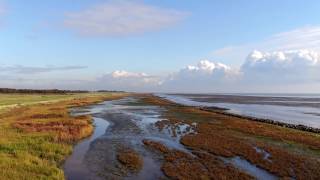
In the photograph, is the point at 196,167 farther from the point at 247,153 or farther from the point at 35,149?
the point at 35,149

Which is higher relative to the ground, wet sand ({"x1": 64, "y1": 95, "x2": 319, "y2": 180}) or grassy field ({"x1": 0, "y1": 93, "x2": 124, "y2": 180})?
grassy field ({"x1": 0, "y1": 93, "x2": 124, "y2": 180})

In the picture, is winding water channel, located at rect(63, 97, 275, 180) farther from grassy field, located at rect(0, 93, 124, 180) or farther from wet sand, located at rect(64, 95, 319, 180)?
grassy field, located at rect(0, 93, 124, 180)

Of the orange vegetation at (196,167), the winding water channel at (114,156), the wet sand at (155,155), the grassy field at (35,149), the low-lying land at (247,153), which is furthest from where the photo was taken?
the low-lying land at (247,153)

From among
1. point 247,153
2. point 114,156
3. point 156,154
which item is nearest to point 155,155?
point 156,154

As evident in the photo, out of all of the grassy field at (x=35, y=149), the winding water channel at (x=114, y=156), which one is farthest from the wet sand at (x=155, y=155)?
the grassy field at (x=35, y=149)

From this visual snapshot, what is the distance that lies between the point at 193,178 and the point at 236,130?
23.1 m

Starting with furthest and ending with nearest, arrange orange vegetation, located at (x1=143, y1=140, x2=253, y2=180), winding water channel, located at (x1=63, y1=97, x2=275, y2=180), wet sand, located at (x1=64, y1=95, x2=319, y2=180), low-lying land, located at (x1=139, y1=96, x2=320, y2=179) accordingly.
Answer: low-lying land, located at (x1=139, y1=96, x2=320, y2=179), wet sand, located at (x1=64, y1=95, x2=319, y2=180), winding water channel, located at (x1=63, y1=97, x2=275, y2=180), orange vegetation, located at (x1=143, y1=140, x2=253, y2=180)

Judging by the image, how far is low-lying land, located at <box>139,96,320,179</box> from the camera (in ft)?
71.2

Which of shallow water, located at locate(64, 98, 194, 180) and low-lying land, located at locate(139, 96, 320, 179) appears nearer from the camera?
shallow water, located at locate(64, 98, 194, 180)

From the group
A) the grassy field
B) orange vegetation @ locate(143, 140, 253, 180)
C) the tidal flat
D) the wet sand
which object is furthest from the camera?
the wet sand

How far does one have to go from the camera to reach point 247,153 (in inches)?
1083

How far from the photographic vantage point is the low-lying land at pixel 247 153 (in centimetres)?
2169

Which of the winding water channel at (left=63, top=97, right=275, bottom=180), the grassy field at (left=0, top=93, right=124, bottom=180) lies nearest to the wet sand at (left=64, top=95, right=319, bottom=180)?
the winding water channel at (left=63, top=97, right=275, bottom=180)

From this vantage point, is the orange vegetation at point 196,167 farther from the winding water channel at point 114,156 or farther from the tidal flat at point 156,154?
the winding water channel at point 114,156
